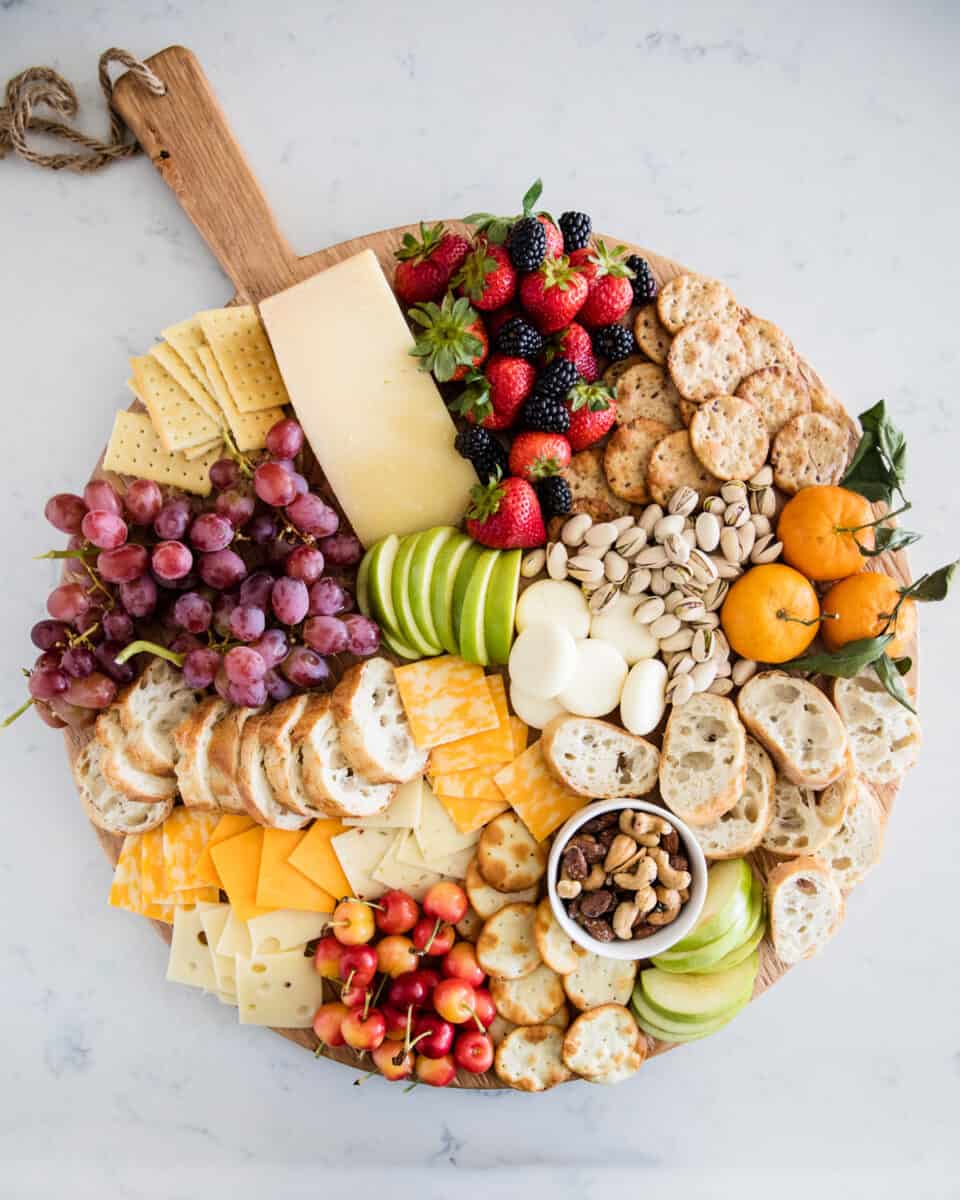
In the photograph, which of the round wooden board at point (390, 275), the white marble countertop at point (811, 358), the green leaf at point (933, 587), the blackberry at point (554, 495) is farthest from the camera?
the white marble countertop at point (811, 358)

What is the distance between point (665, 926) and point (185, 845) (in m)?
0.98

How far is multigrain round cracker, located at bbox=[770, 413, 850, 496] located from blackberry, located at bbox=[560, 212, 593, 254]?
549 mm

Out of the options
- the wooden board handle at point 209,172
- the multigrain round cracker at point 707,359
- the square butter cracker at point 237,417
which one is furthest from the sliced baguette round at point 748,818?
the wooden board handle at point 209,172

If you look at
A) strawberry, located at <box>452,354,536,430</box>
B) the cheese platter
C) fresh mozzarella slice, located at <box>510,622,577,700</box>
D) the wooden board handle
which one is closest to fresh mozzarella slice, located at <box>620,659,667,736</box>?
the cheese platter

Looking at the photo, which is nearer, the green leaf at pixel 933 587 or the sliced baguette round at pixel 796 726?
the green leaf at pixel 933 587

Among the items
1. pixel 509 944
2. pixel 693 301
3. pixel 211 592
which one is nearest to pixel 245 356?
pixel 211 592

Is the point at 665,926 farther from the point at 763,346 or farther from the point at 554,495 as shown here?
the point at 763,346

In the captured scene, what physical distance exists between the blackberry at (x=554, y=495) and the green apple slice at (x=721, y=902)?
79cm

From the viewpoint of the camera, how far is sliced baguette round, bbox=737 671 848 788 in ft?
6.01

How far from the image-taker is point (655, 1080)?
215 centimetres

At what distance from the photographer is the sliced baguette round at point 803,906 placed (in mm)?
1850

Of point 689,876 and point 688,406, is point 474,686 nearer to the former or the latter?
point 689,876

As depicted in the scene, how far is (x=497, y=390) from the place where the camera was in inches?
71.1

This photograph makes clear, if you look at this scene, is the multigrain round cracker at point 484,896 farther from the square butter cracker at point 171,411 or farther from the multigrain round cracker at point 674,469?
the square butter cracker at point 171,411
